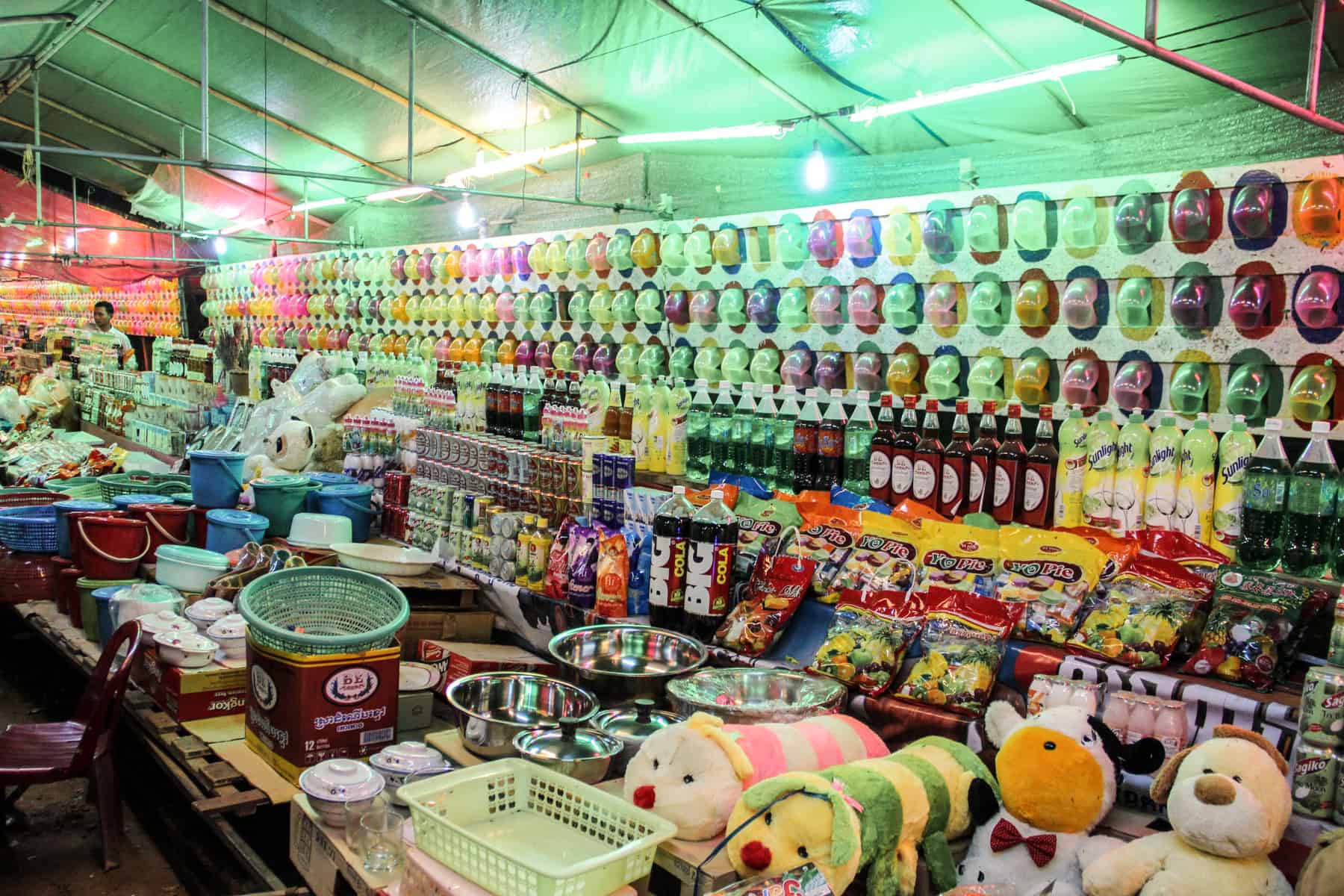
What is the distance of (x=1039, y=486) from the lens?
11.0ft

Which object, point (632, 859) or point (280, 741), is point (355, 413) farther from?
point (632, 859)

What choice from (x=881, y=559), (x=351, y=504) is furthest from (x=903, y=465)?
(x=351, y=504)

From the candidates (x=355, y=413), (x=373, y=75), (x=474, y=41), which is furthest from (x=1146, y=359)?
(x=373, y=75)

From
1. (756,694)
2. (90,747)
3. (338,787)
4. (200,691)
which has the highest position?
(756,694)

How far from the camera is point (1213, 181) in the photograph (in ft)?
10.5

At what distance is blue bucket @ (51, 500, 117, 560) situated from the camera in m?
4.84

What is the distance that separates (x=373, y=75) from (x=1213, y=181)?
6366 mm

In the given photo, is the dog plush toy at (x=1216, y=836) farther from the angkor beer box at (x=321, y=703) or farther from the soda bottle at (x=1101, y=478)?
the angkor beer box at (x=321, y=703)

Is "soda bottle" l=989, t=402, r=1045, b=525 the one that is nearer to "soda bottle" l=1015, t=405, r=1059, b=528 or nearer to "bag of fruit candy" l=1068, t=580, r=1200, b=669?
"soda bottle" l=1015, t=405, r=1059, b=528

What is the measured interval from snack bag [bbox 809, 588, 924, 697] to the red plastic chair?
2286 millimetres

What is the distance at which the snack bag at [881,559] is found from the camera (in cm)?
304

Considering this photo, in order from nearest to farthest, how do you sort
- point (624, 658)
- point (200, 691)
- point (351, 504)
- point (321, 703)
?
point (321, 703)
point (624, 658)
point (200, 691)
point (351, 504)

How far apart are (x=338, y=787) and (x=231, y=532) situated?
2.81m

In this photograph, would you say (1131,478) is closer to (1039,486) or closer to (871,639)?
(1039,486)
